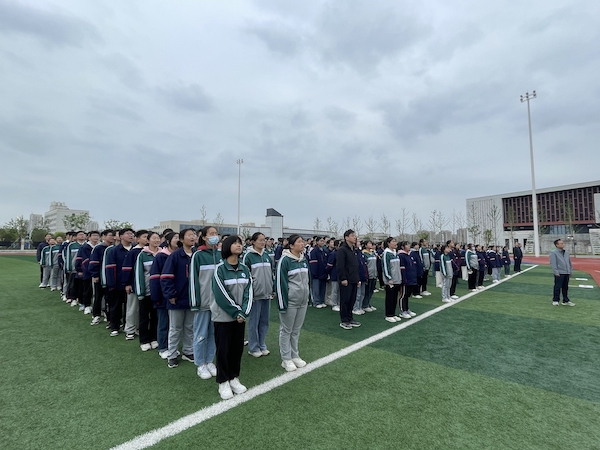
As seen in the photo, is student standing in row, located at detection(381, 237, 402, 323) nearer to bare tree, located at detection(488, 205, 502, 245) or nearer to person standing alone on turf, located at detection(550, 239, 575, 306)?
person standing alone on turf, located at detection(550, 239, 575, 306)

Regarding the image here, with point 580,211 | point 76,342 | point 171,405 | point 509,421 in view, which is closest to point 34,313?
point 76,342

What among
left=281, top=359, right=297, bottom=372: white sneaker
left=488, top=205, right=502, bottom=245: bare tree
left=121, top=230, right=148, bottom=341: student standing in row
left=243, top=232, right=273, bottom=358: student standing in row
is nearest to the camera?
left=281, top=359, right=297, bottom=372: white sneaker

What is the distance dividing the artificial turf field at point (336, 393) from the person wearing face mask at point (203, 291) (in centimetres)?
29

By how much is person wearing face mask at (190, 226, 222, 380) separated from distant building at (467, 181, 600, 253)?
60982mm

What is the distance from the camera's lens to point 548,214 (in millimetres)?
66875

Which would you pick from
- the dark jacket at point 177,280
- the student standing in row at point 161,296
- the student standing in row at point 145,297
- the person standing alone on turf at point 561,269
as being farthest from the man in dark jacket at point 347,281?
the person standing alone on turf at point 561,269

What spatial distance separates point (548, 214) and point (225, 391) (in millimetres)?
84342

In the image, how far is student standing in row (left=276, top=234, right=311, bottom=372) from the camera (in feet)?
15.1

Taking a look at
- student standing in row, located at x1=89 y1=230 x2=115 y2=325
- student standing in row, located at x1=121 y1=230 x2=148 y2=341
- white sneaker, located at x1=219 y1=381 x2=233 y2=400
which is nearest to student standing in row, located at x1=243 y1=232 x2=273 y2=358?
white sneaker, located at x1=219 y1=381 x2=233 y2=400

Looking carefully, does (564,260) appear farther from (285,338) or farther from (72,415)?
(72,415)

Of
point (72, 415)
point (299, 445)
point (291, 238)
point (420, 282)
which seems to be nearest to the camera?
point (299, 445)

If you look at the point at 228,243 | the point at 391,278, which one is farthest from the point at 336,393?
the point at 391,278

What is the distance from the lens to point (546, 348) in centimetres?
A: 549

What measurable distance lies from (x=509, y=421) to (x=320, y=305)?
20.9 ft
